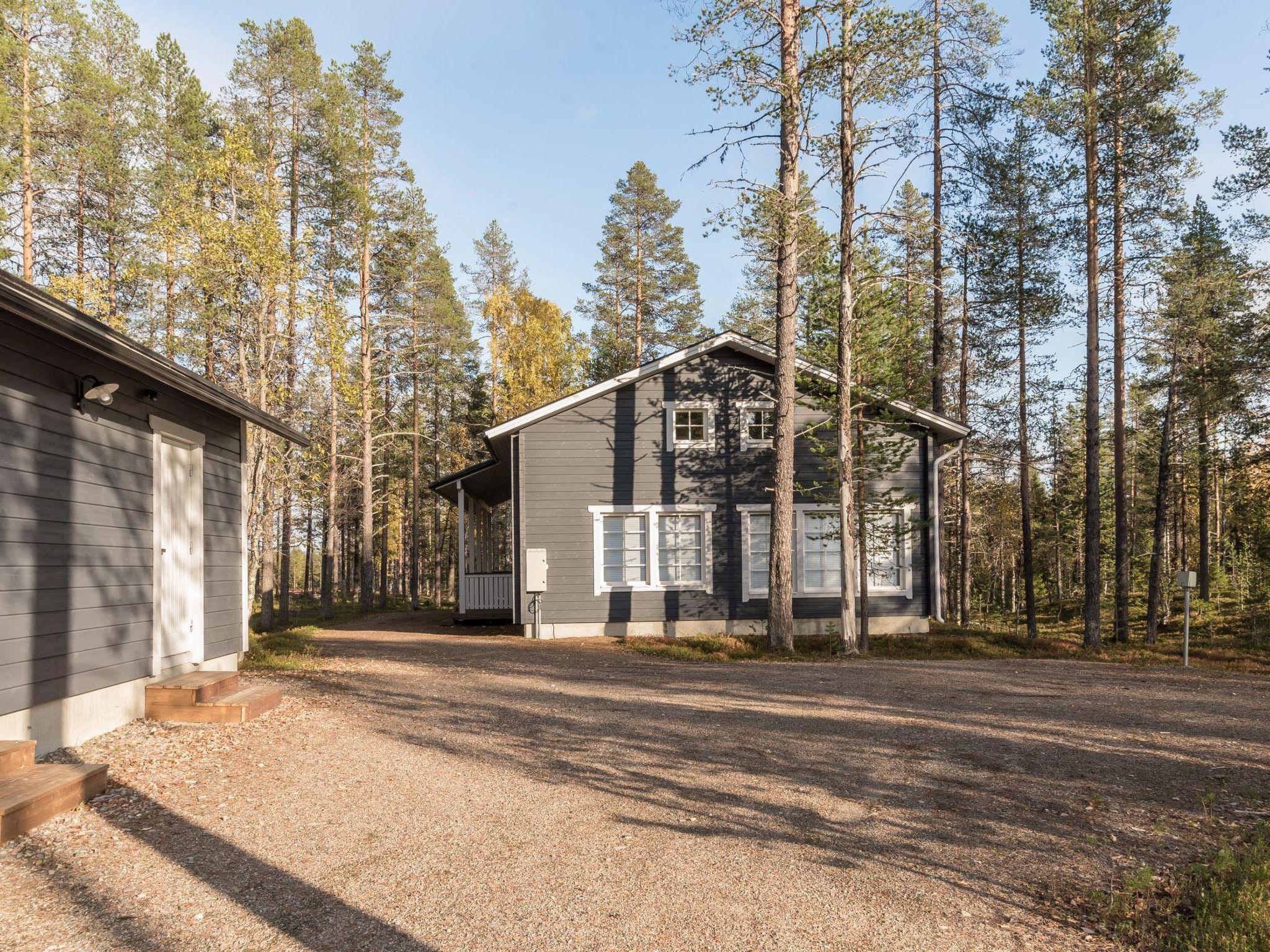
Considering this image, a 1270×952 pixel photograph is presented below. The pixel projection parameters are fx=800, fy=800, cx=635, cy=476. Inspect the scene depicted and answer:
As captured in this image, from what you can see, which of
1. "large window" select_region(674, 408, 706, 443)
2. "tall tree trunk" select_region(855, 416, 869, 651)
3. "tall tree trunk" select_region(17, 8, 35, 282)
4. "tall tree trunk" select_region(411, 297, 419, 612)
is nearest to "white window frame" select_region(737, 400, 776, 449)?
"large window" select_region(674, 408, 706, 443)

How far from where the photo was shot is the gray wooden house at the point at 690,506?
52.7 ft

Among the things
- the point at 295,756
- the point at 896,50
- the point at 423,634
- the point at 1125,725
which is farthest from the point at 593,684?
the point at 896,50

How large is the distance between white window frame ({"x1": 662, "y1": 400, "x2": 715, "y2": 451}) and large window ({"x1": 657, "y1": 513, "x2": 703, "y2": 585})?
4.63 ft

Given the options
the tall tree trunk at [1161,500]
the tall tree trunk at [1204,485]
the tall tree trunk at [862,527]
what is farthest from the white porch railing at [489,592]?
the tall tree trunk at [1204,485]

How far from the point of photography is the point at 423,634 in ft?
56.6

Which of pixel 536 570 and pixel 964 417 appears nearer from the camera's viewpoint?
pixel 536 570

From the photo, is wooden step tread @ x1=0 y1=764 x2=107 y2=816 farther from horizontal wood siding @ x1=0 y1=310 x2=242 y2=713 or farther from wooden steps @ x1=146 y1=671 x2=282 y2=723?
wooden steps @ x1=146 y1=671 x2=282 y2=723

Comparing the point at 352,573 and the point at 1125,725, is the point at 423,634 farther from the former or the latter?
the point at 352,573

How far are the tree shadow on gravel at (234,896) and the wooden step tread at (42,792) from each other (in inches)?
8.1

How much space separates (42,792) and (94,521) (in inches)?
102

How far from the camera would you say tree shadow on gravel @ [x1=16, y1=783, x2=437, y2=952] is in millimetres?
3287

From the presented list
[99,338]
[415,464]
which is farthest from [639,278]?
[99,338]

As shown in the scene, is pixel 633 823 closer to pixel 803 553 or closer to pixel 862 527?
pixel 862 527

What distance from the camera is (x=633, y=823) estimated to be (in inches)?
184
